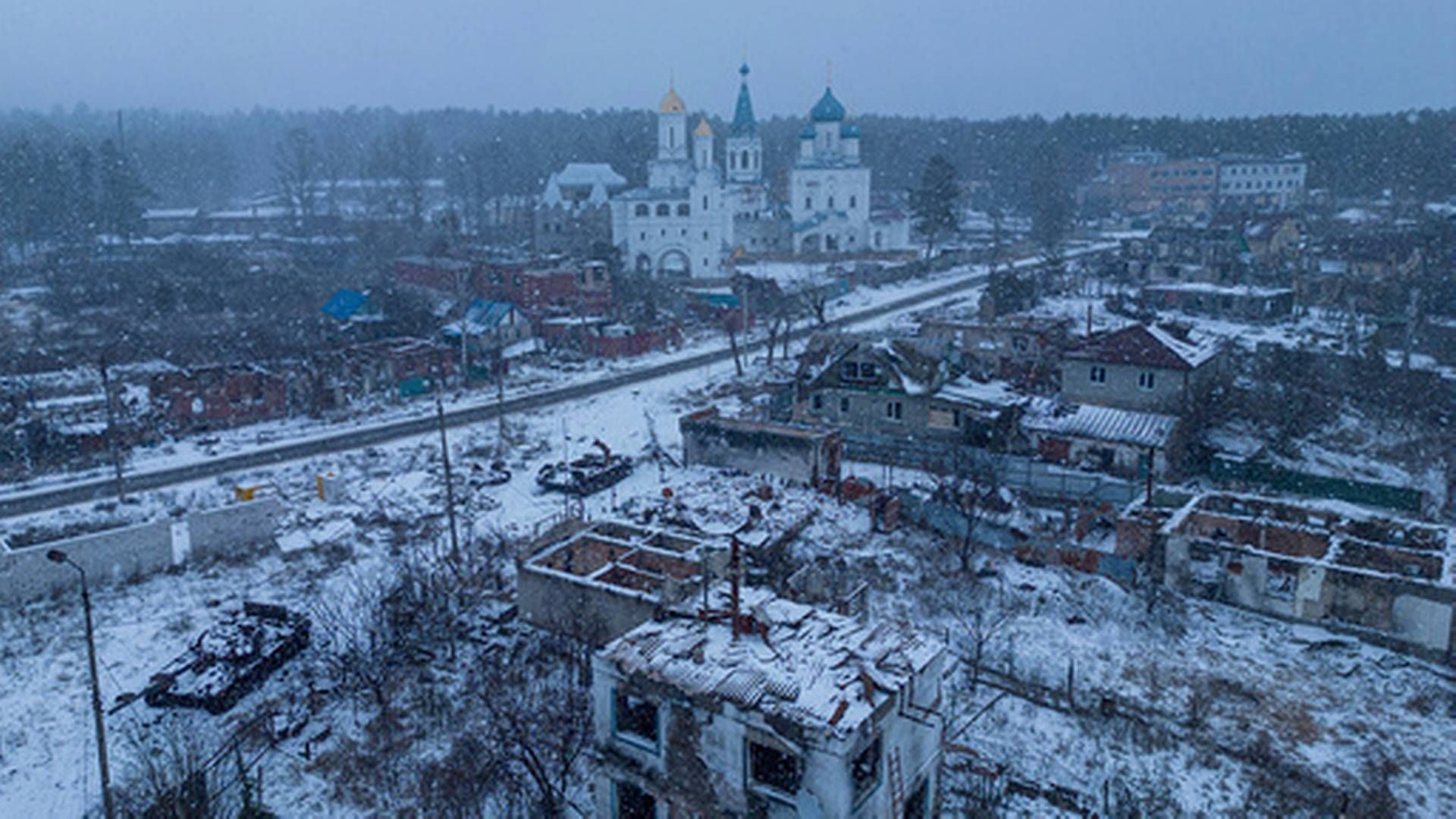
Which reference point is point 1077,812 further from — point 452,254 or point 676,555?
point 452,254

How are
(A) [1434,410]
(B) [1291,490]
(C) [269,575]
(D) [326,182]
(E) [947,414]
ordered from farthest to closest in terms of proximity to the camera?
(D) [326,182]
(A) [1434,410]
(E) [947,414]
(B) [1291,490]
(C) [269,575]

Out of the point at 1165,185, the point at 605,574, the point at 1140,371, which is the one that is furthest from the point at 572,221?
the point at 1165,185

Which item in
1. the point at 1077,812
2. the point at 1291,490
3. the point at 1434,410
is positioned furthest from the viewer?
the point at 1434,410

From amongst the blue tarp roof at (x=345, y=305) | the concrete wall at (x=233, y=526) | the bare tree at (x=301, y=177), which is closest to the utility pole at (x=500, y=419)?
the concrete wall at (x=233, y=526)

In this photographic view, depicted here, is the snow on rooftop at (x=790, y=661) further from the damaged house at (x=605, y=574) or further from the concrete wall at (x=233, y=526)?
the concrete wall at (x=233, y=526)

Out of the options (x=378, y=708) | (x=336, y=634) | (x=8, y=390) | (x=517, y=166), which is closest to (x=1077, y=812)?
(x=378, y=708)

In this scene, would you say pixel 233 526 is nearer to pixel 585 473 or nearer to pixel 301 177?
pixel 585 473
